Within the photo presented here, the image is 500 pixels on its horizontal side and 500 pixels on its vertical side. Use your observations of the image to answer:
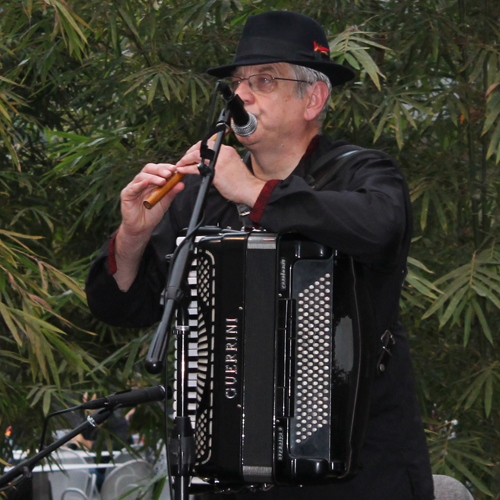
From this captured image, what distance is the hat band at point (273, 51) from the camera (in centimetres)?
213

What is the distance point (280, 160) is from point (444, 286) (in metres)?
1.37

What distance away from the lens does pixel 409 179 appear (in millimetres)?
3441

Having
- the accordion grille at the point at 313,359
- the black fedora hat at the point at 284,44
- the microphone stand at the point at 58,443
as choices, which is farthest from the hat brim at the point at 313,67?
the microphone stand at the point at 58,443

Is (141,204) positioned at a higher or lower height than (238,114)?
lower

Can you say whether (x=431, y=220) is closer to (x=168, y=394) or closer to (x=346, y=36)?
(x=346, y=36)

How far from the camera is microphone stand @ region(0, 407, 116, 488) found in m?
1.76

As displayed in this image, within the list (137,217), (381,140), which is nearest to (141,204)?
(137,217)

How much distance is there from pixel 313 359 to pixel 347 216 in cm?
31

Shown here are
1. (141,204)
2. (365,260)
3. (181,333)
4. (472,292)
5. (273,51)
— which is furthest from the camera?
(472,292)

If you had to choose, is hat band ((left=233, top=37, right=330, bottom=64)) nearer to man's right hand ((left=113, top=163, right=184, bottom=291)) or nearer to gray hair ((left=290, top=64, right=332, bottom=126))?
gray hair ((left=290, top=64, right=332, bottom=126))

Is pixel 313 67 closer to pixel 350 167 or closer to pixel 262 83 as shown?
pixel 262 83

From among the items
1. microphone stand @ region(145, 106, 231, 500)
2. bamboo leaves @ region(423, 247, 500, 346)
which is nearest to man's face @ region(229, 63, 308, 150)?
Result: microphone stand @ region(145, 106, 231, 500)

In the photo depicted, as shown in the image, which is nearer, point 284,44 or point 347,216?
point 347,216

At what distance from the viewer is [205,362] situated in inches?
73.7
